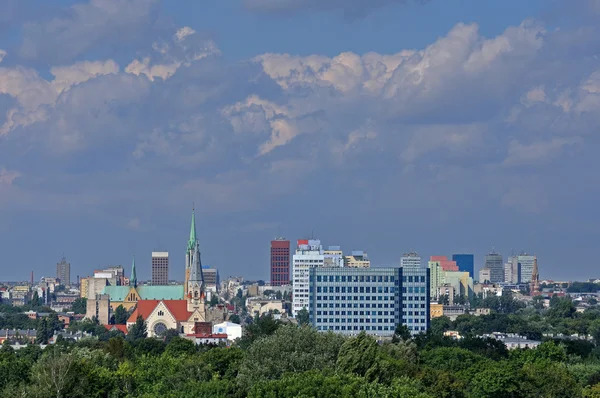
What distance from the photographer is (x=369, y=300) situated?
587 ft

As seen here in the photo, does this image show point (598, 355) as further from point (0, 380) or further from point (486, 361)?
point (0, 380)

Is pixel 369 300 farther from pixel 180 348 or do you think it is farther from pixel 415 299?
pixel 180 348

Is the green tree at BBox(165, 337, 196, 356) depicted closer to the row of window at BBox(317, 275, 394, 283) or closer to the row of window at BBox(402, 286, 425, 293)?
the row of window at BBox(317, 275, 394, 283)

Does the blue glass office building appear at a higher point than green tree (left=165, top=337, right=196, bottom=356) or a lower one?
higher

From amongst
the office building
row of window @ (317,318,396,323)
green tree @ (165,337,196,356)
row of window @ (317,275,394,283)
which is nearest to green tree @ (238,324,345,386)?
green tree @ (165,337,196,356)

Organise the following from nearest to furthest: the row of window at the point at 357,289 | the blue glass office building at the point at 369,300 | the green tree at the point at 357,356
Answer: the green tree at the point at 357,356
the blue glass office building at the point at 369,300
the row of window at the point at 357,289

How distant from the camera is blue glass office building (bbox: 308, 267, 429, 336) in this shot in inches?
6998

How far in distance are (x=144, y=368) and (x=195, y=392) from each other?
900 inches

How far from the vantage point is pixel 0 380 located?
86375mm

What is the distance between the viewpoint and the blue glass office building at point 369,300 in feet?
583

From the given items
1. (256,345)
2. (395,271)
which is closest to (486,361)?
(256,345)

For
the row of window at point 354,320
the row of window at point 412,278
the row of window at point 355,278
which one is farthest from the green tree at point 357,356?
the row of window at point 412,278

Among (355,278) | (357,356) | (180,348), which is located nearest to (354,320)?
(355,278)

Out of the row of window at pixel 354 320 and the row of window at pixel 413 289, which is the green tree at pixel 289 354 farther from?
the row of window at pixel 413 289
